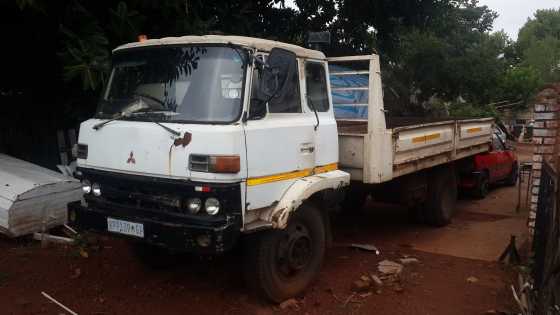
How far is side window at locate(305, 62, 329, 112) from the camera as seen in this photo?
4844 mm

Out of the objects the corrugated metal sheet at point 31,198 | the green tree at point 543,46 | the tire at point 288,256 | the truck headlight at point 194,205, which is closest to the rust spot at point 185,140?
the truck headlight at point 194,205

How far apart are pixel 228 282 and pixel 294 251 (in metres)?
0.82

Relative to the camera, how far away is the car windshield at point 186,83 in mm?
4016

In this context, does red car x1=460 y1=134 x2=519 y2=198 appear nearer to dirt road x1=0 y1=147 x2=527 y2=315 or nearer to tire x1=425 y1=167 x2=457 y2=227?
tire x1=425 y1=167 x2=457 y2=227

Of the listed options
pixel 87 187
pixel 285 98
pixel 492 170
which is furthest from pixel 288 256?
pixel 492 170

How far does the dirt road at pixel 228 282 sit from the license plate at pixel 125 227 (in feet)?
2.48

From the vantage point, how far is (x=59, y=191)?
6199 mm

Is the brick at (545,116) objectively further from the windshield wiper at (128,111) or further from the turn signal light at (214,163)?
the windshield wiper at (128,111)

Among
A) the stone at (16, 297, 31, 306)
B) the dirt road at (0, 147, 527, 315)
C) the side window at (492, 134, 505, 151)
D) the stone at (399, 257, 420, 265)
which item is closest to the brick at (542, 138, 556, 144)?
the dirt road at (0, 147, 527, 315)

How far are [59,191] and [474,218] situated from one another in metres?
6.21

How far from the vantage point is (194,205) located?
3908 mm

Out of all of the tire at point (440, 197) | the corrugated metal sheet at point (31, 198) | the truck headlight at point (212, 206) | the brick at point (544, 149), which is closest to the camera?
the truck headlight at point (212, 206)

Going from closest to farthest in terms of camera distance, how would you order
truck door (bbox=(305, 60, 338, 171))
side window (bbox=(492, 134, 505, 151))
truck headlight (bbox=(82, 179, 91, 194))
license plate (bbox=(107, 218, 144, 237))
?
1. license plate (bbox=(107, 218, 144, 237))
2. truck headlight (bbox=(82, 179, 91, 194))
3. truck door (bbox=(305, 60, 338, 171))
4. side window (bbox=(492, 134, 505, 151))

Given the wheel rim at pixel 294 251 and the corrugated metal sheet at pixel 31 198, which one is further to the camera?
the corrugated metal sheet at pixel 31 198
